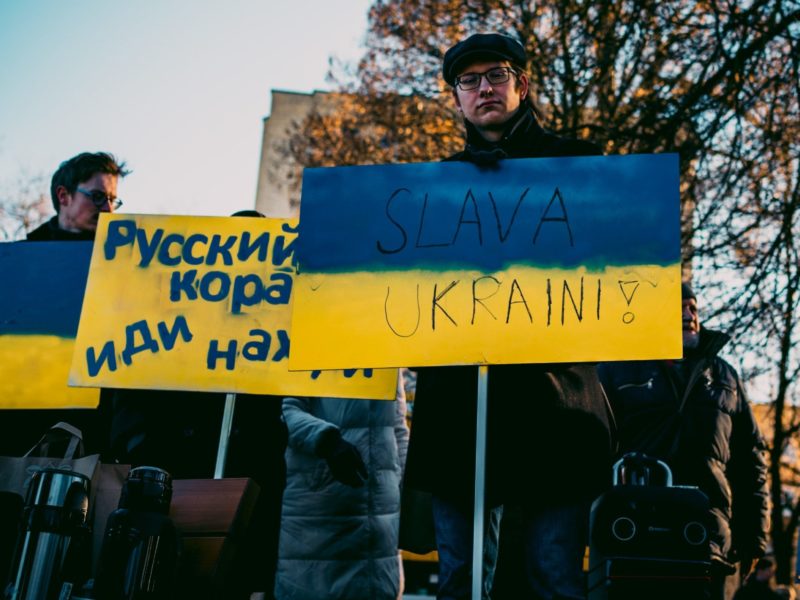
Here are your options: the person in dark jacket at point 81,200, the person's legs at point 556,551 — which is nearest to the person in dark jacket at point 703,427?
the person's legs at point 556,551

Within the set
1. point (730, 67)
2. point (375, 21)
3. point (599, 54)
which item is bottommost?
point (730, 67)

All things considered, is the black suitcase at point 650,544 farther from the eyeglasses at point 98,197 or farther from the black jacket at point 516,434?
the eyeglasses at point 98,197

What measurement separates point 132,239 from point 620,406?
7.84ft

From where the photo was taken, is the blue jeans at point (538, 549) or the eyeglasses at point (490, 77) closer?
the blue jeans at point (538, 549)

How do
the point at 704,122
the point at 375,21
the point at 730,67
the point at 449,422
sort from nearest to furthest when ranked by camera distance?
the point at 449,422 → the point at 730,67 → the point at 704,122 → the point at 375,21

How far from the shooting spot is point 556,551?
234 cm

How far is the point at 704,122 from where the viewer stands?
23.9 ft

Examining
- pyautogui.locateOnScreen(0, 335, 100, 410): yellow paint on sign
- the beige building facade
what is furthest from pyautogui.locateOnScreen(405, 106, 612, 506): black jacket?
the beige building facade

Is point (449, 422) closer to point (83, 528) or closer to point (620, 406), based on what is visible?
point (83, 528)

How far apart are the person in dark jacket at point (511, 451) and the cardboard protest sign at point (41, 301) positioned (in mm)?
1851

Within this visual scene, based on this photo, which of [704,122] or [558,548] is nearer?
[558,548]

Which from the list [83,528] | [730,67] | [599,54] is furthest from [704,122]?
[83,528]

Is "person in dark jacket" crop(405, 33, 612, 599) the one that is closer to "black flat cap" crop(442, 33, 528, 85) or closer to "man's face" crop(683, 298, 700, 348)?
"black flat cap" crop(442, 33, 528, 85)

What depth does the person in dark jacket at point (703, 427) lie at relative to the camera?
4.16 m
